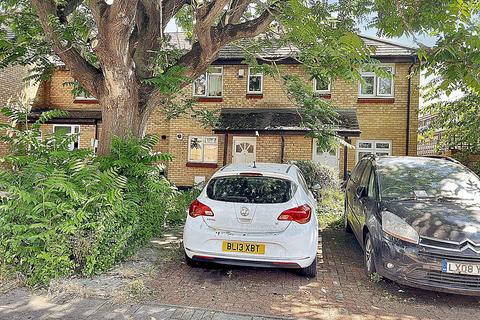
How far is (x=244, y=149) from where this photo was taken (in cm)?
1579

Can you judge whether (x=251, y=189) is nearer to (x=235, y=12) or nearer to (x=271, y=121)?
(x=235, y=12)

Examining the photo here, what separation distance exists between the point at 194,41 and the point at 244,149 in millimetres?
8158

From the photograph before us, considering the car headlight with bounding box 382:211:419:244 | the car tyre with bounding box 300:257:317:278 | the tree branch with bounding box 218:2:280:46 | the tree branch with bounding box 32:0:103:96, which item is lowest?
the car tyre with bounding box 300:257:317:278

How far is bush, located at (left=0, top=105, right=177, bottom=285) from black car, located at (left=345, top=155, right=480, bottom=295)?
3368 millimetres

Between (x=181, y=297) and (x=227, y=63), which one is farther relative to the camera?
(x=227, y=63)

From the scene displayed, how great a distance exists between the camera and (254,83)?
1586 centimetres

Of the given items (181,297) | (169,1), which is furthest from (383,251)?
(169,1)

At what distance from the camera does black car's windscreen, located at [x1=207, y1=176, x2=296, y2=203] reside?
4867 mm

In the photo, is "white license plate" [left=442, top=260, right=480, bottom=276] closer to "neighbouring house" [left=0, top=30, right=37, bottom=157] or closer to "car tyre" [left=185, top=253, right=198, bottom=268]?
"car tyre" [left=185, top=253, right=198, bottom=268]

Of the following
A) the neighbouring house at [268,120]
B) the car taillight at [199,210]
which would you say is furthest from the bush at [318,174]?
the car taillight at [199,210]

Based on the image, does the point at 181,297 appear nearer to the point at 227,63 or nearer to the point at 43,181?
the point at 43,181

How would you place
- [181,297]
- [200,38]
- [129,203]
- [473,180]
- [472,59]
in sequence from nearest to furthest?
[181,297], [472,59], [129,203], [473,180], [200,38]

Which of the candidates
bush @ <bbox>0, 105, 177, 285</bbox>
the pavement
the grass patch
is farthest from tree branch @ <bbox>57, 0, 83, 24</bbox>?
the grass patch

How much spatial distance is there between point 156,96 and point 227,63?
30.4ft
